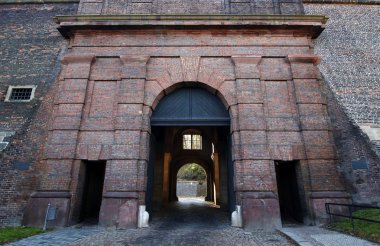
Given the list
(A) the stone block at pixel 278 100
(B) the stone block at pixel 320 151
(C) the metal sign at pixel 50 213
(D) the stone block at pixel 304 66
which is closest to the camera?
(C) the metal sign at pixel 50 213

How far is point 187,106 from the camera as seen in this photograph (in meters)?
8.84

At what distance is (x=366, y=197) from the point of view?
7535 mm

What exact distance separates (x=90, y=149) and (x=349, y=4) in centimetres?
1252

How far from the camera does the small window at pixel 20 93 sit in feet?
29.8

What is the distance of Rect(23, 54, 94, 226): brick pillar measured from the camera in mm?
7180

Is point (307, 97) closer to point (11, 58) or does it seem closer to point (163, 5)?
point (163, 5)

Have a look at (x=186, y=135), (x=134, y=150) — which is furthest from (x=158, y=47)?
(x=186, y=135)

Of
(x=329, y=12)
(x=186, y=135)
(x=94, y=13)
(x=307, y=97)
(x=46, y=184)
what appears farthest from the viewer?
(x=186, y=135)

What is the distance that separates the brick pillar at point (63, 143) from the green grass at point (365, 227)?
743cm

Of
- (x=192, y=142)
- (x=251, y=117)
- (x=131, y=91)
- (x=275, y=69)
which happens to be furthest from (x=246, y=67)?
(x=192, y=142)

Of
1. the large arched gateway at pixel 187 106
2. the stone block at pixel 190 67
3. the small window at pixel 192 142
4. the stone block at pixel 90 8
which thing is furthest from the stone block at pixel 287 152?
the small window at pixel 192 142

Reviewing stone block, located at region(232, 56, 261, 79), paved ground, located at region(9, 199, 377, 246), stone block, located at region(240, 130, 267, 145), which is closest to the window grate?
paved ground, located at region(9, 199, 377, 246)

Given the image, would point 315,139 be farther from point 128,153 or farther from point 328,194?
point 128,153

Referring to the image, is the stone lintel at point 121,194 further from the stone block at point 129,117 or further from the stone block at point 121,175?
the stone block at point 129,117
